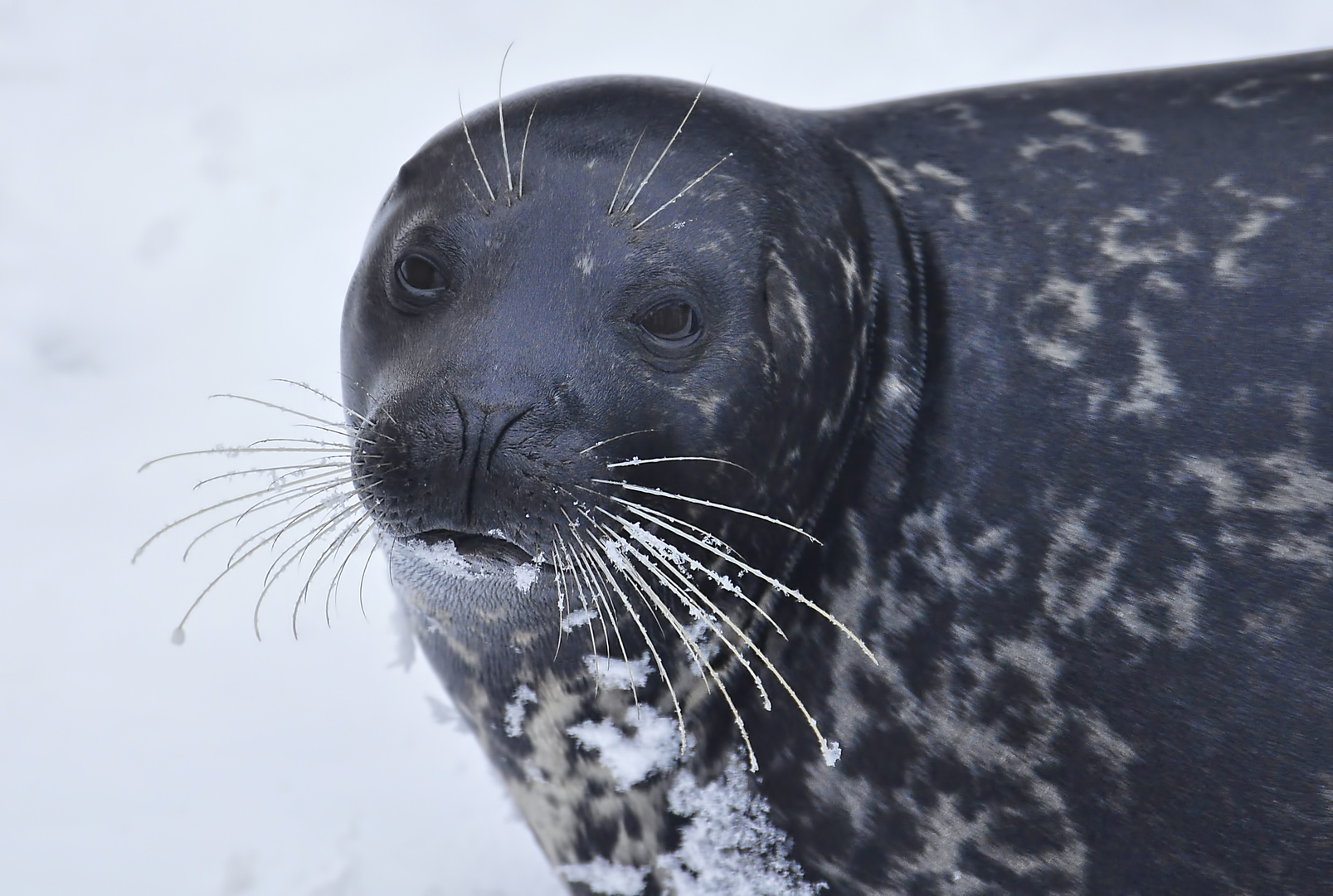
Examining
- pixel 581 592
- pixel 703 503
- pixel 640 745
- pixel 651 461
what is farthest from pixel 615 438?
pixel 640 745

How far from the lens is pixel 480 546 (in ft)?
6.76

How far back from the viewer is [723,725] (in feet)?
7.84

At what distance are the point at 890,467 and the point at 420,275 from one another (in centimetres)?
87

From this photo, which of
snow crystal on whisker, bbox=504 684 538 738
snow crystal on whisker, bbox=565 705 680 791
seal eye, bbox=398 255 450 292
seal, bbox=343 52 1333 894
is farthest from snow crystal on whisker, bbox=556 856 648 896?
seal eye, bbox=398 255 450 292

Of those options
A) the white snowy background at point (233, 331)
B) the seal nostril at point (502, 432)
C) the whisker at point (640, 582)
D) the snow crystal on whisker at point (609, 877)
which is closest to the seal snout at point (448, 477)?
the seal nostril at point (502, 432)

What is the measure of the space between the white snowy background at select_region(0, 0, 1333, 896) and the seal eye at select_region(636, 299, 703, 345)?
1359 millimetres

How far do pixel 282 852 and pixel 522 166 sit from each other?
62.0 inches

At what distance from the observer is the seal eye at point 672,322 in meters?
2.11

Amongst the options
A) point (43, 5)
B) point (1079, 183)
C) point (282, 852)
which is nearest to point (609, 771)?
point (282, 852)

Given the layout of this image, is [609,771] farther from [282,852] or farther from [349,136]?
[349,136]

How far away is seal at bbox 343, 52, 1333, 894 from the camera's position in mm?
2068

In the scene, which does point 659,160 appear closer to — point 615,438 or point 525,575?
point 615,438

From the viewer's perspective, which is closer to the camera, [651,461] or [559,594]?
[651,461]

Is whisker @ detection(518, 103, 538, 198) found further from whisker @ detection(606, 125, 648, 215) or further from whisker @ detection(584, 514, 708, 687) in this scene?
whisker @ detection(584, 514, 708, 687)
